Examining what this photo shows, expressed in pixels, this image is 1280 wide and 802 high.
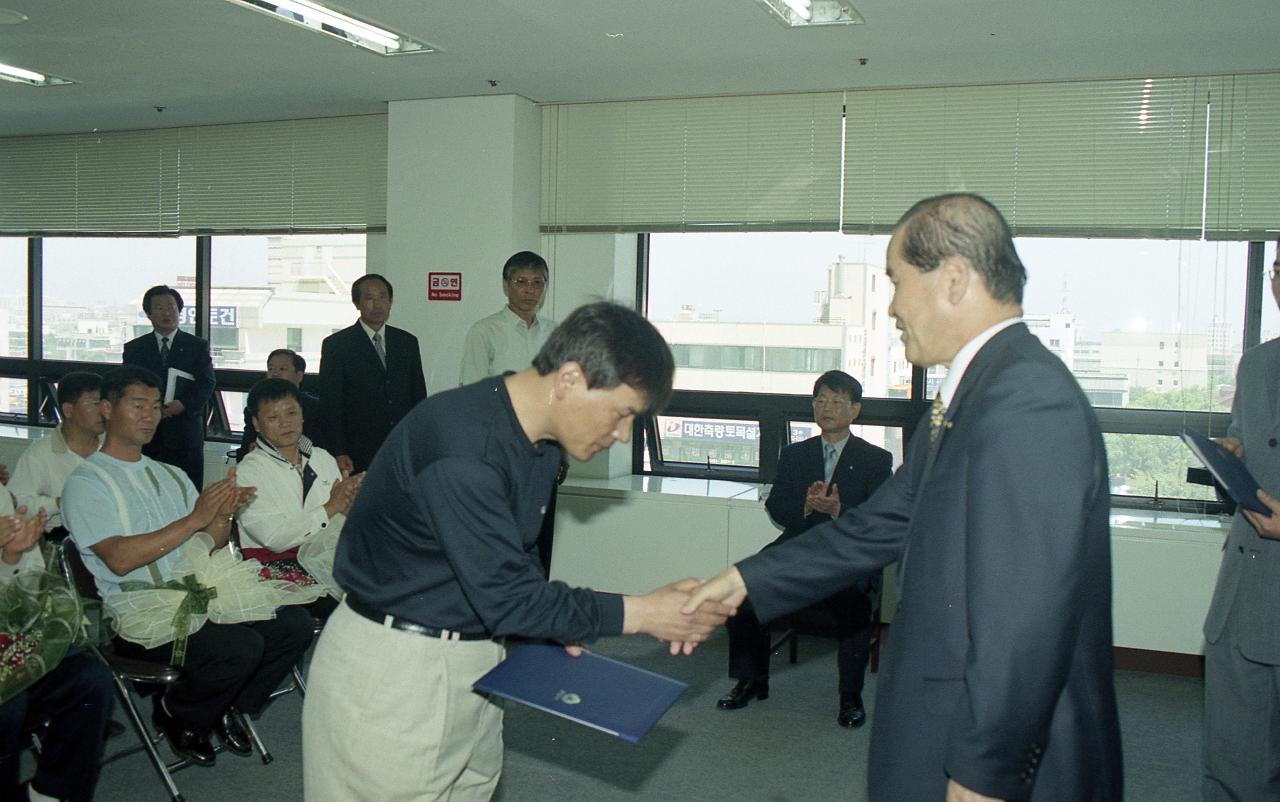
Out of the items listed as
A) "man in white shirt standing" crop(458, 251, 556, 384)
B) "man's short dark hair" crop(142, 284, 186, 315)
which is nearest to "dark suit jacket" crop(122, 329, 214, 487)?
"man's short dark hair" crop(142, 284, 186, 315)

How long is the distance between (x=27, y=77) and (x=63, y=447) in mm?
3094

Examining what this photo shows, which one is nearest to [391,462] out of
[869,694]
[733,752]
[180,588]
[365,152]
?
[180,588]

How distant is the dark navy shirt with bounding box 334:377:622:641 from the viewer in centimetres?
198

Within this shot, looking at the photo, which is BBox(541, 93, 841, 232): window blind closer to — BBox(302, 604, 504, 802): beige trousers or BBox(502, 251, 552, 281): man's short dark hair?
BBox(502, 251, 552, 281): man's short dark hair

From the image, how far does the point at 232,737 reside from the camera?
4.11m

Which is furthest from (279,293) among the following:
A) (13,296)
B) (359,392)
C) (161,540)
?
(161,540)

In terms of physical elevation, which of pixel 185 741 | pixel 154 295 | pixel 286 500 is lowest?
pixel 185 741

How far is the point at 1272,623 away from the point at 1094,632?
5.36ft

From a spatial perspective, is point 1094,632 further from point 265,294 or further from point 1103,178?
point 265,294

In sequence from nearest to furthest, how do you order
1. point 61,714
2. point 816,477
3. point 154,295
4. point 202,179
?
point 61,714 < point 816,477 < point 154,295 < point 202,179

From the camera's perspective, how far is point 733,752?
4.36m

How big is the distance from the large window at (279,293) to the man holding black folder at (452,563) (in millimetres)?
5669

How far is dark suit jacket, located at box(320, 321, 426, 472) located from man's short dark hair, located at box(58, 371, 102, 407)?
4.56 feet

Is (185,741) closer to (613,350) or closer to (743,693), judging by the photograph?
(743,693)
